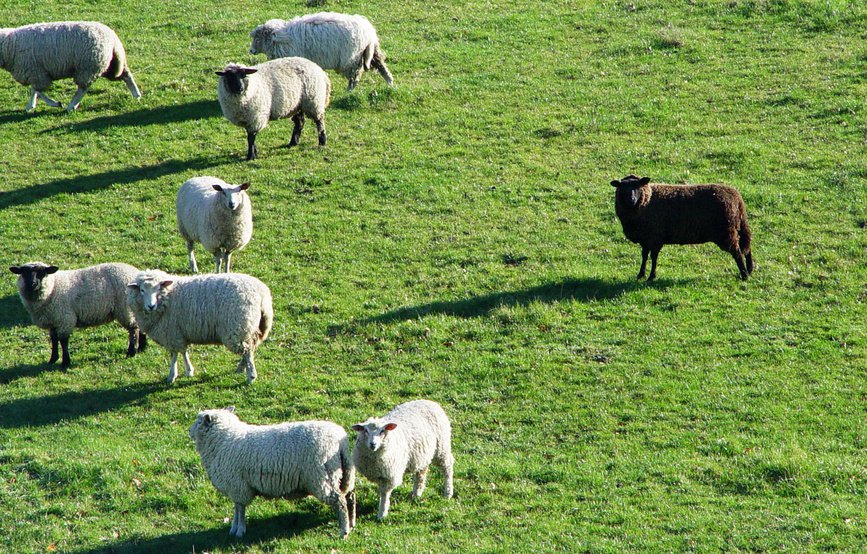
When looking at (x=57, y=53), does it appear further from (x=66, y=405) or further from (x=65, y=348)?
(x=66, y=405)

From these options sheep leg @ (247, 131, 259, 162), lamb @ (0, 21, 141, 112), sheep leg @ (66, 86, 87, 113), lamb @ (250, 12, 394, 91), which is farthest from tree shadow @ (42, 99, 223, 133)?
sheep leg @ (247, 131, 259, 162)

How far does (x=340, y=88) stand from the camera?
26.8 m

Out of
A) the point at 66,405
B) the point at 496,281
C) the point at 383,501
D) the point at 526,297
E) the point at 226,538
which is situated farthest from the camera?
the point at 496,281

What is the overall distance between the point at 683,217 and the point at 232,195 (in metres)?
7.94

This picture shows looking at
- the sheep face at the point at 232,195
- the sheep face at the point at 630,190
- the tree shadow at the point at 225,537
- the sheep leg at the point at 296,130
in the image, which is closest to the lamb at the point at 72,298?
the sheep face at the point at 232,195

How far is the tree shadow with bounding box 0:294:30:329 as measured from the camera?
17.6 meters

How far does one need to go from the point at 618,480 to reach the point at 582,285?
582cm

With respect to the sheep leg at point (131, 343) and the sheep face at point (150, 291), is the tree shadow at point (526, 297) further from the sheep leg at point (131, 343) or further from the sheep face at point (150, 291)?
the sheep leg at point (131, 343)

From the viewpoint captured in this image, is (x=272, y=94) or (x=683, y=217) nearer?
(x=683, y=217)

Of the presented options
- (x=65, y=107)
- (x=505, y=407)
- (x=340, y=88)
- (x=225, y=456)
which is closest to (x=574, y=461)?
(x=505, y=407)

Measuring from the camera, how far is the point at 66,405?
15.4 meters

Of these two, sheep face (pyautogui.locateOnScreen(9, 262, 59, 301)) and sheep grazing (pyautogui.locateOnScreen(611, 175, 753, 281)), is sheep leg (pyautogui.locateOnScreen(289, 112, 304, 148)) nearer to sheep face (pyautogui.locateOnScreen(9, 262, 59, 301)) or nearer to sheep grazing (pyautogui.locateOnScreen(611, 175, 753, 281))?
sheep grazing (pyautogui.locateOnScreen(611, 175, 753, 281))

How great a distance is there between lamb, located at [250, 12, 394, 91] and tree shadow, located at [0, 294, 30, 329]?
10.4 metres

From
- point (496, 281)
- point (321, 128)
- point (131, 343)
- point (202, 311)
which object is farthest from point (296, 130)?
point (202, 311)
